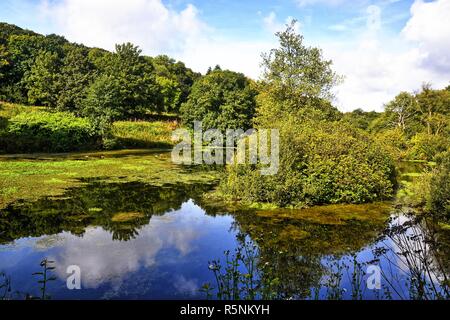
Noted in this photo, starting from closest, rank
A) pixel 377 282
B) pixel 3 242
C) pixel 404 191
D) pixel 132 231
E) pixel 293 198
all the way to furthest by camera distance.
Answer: pixel 377 282 → pixel 3 242 → pixel 132 231 → pixel 293 198 → pixel 404 191

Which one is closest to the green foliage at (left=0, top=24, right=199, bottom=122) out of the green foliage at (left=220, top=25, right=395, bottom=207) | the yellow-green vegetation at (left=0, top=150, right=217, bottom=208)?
the yellow-green vegetation at (left=0, top=150, right=217, bottom=208)

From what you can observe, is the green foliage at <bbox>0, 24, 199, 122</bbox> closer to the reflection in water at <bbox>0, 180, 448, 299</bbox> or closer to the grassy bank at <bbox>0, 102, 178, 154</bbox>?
the grassy bank at <bbox>0, 102, 178, 154</bbox>

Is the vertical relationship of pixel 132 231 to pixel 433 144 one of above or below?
below

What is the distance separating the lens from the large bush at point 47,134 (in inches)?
1204

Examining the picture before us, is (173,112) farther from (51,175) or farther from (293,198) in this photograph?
(293,198)

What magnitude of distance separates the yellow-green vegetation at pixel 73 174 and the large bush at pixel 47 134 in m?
5.20

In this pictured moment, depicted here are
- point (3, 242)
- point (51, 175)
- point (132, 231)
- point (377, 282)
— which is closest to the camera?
point (377, 282)

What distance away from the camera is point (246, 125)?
52.4 m

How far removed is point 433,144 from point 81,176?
3466 cm

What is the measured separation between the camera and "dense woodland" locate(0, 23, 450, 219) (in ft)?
50.0

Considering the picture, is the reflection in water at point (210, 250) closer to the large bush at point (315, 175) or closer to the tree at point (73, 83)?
the large bush at point (315, 175)

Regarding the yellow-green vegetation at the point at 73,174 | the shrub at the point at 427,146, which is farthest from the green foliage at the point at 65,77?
the shrub at the point at 427,146

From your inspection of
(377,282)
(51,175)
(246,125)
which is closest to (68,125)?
(51,175)
